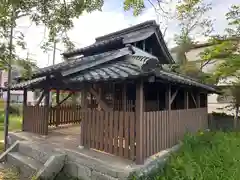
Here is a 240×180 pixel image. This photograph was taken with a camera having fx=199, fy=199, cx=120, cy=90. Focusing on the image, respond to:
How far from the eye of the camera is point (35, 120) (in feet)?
28.0

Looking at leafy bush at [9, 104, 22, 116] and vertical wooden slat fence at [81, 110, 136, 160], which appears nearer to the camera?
vertical wooden slat fence at [81, 110, 136, 160]

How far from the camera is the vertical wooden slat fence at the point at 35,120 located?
809cm

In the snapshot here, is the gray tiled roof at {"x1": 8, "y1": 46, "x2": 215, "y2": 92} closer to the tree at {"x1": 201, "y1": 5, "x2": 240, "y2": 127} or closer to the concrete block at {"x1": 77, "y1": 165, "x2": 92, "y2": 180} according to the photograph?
the concrete block at {"x1": 77, "y1": 165, "x2": 92, "y2": 180}

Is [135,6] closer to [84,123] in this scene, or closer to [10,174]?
[84,123]

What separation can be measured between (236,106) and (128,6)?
31.2 feet

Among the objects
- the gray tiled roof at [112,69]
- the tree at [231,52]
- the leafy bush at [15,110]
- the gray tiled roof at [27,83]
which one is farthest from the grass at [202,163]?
the leafy bush at [15,110]

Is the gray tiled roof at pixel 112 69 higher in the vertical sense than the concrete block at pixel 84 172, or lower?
higher

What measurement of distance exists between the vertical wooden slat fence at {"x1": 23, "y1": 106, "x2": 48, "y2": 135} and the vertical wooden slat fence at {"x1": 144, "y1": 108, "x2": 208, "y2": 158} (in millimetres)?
4597

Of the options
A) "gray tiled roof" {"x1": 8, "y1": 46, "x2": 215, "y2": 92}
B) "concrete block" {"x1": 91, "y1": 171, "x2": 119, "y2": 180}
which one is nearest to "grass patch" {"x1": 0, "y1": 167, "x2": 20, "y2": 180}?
"concrete block" {"x1": 91, "y1": 171, "x2": 119, "y2": 180}

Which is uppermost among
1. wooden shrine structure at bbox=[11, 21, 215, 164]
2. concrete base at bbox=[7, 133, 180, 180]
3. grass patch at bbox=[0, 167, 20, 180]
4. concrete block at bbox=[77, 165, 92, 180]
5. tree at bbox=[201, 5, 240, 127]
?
tree at bbox=[201, 5, 240, 127]

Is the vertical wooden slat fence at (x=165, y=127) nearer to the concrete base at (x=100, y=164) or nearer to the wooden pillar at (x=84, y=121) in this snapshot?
the concrete base at (x=100, y=164)

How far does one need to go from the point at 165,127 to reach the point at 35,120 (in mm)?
5547

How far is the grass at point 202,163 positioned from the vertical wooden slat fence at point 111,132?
3.10 feet

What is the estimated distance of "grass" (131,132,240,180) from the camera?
4465mm
